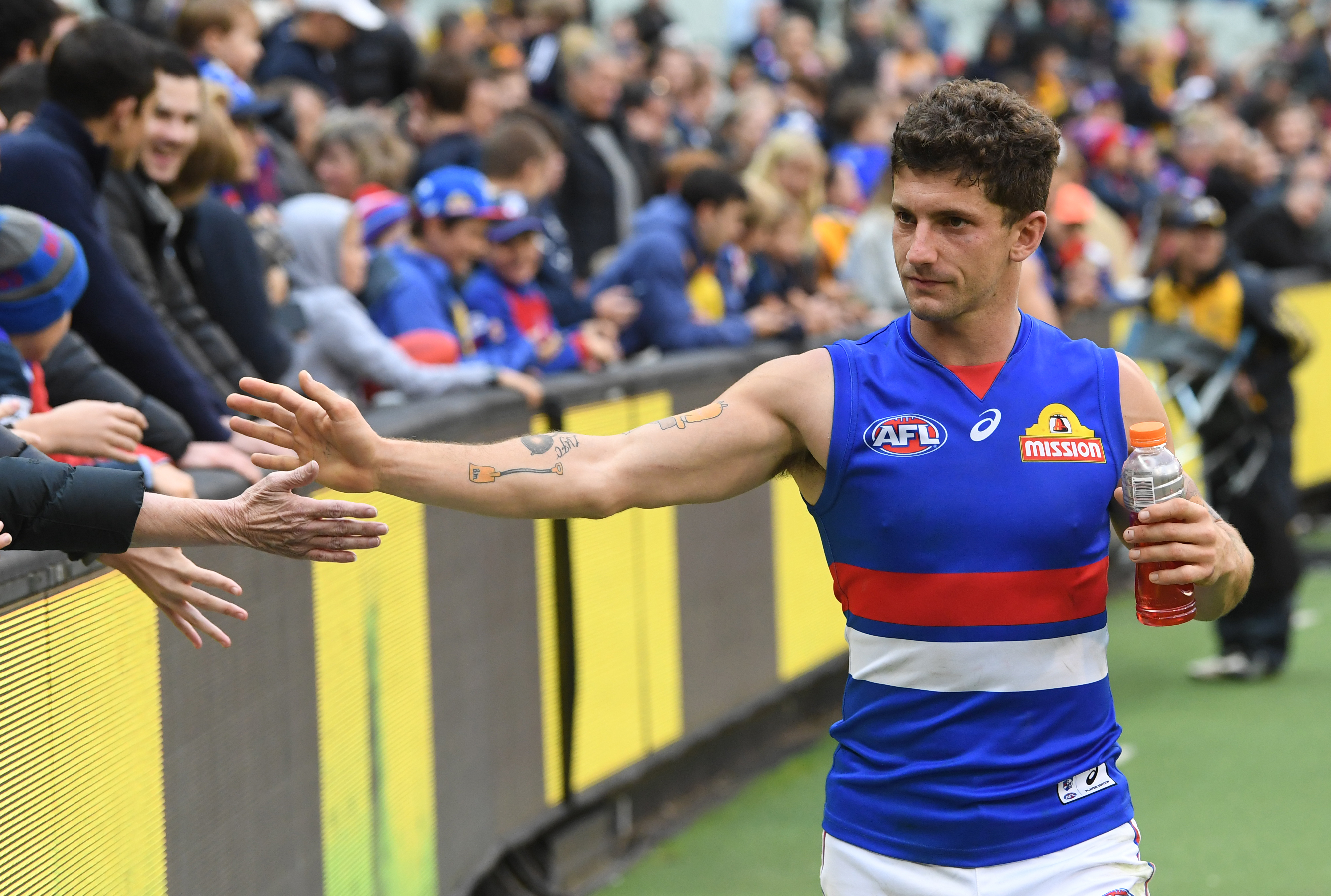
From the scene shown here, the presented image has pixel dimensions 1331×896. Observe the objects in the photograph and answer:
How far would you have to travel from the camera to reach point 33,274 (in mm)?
3936

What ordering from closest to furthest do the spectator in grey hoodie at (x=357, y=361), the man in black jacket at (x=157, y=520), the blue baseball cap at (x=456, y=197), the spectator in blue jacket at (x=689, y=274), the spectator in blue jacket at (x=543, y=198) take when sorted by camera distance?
the man in black jacket at (x=157, y=520) < the spectator in grey hoodie at (x=357, y=361) < the blue baseball cap at (x=456, y=197) < the spectator in blue jacket at (x=543, y=198) < the spectator in blue jacket at (x=689, y=274)

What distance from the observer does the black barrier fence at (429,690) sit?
3389 millimetres

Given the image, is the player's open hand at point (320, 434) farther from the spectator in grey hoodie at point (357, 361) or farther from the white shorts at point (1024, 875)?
the spectator in grey hoodie at point (357, 361)

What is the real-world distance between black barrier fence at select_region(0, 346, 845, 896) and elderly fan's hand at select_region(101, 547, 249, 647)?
0.12 m

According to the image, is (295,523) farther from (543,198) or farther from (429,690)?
(543,198)

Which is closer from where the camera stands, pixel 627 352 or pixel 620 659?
pixel 620 659

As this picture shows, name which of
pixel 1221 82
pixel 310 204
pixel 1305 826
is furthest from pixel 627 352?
pixel 1221 82

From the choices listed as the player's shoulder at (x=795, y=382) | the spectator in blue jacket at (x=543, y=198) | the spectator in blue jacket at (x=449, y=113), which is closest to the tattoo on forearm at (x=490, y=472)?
the player's shoulder at (x=795, y=382)

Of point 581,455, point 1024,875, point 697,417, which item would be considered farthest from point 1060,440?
point 581,455

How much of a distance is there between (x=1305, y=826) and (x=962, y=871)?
4.49 meters

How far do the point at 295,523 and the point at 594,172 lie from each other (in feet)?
23.9

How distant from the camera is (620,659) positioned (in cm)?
696

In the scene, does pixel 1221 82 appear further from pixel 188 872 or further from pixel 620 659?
pixel 188 872

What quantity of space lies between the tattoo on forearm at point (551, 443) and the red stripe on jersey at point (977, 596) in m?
0.60
